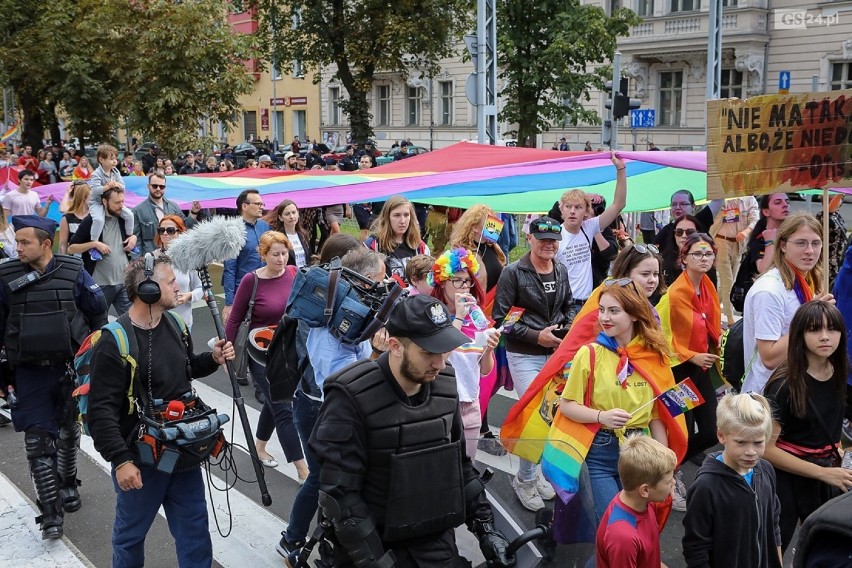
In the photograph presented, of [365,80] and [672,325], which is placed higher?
[365,80]

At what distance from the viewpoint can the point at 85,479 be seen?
245 inches

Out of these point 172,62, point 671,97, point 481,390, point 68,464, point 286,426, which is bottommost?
point 68,464

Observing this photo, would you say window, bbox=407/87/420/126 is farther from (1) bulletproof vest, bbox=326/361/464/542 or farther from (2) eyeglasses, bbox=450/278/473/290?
(1) bulletproof vest, bbox=326/361/464/542

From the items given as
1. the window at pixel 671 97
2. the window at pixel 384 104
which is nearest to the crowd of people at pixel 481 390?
the window at pixel 671 97

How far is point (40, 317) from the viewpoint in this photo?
5.17 meters

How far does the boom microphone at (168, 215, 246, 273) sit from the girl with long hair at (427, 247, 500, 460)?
128 centimetres

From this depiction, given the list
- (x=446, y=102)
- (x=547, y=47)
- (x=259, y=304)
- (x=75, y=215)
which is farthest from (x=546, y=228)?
(x=446, y=102)

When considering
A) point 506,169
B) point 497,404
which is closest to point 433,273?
point 497,404

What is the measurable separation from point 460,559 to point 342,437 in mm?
681

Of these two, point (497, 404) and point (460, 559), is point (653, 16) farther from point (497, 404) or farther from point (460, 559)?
point (460, 559)

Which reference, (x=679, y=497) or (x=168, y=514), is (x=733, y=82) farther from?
(x=168, y=514)

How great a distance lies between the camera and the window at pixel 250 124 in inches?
2448

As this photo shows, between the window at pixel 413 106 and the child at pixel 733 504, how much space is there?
47.6m

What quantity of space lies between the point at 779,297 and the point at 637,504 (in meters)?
1.79
